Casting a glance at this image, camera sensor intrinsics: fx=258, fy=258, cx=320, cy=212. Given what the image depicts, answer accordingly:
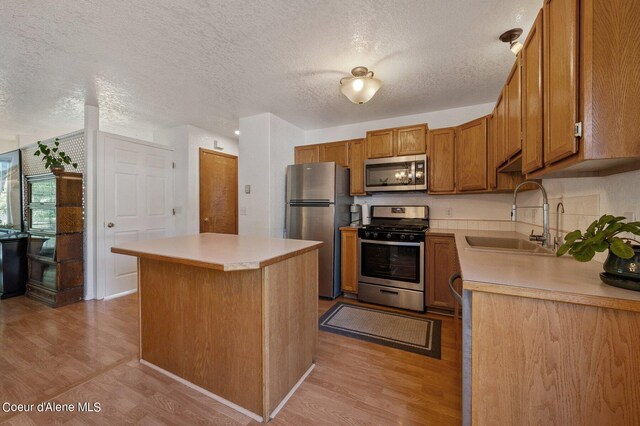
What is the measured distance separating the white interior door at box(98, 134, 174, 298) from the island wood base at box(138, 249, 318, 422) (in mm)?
2051

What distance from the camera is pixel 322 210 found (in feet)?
11.0

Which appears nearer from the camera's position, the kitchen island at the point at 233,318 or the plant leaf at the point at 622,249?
the plant leaf at the point at 622,249

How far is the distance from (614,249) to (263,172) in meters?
3.27

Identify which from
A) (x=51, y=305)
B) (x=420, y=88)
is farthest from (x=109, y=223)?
(x=420, y=88)

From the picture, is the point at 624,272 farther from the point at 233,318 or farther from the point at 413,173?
the point at 413,173

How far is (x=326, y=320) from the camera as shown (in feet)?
8.84

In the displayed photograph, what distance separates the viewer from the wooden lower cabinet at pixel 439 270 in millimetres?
2773

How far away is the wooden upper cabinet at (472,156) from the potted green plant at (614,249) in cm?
205

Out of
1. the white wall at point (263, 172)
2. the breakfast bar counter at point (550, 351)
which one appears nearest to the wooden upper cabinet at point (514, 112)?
the breakfast bar counter at point (550, 351)

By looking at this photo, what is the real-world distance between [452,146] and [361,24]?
6.02ft

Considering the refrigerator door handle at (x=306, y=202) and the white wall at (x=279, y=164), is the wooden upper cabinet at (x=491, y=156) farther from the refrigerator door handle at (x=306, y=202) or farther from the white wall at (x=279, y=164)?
the white wall at (x=279, y=164)

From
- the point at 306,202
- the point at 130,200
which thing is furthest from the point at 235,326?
the point at 130,200

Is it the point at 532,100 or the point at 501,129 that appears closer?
the point at 532,100

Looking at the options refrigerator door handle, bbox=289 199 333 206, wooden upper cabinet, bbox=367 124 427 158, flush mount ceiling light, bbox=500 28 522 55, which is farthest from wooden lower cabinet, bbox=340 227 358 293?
flush mount ceiling light, bbox=500 28 522 55
